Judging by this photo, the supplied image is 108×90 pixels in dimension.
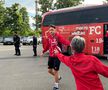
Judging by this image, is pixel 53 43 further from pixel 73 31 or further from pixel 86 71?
pixel 73 31

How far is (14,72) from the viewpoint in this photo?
16234 mm

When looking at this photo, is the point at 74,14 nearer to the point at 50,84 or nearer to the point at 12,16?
the point at 50,84

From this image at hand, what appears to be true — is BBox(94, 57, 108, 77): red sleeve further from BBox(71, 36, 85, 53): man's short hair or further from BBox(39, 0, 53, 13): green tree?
BBox(39, 0, 53, 13): green tree

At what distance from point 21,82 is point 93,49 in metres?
10.3

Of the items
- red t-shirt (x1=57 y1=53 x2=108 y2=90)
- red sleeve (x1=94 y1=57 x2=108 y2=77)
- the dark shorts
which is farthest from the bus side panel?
red sleeve (x1=94 y1=57 x2=108 y2=77)

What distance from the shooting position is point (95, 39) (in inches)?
894

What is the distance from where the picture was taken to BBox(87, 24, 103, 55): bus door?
73.2 ft

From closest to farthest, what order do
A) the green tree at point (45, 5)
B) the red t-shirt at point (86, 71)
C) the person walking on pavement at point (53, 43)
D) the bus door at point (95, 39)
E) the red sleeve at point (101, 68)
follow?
the red sleeve at point (101, 68) < the red t-shirt at point (86, 71) < the person walking on pavement at point (53, 43) < the bus door at point (95, 39) < the green tree at point (45, 5)

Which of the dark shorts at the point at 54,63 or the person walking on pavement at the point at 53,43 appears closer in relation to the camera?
the person walking on pavement at the point at 53,43

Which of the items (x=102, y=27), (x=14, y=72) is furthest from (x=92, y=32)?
(x=14, y=72)

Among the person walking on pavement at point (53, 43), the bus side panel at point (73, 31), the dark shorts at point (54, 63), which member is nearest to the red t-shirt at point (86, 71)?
the person walking on pavement at point (53, 43)

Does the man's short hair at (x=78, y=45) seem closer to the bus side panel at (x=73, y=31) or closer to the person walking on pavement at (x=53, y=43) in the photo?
the person walking on pavement at (x=53, y=43)

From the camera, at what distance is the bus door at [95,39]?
22.3 meters

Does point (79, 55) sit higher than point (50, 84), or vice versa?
point (79, 55)
